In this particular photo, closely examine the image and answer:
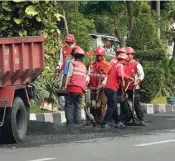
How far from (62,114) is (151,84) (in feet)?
13.8

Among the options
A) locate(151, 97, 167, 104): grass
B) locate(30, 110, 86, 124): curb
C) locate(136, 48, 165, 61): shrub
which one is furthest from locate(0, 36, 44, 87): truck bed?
locate(136, 48, 165, 61): shrub

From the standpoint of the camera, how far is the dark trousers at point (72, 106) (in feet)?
46.7

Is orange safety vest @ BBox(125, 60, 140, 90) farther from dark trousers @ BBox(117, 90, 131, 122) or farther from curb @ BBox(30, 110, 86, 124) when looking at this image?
curb @ BBox(30, 110, 86, 124)

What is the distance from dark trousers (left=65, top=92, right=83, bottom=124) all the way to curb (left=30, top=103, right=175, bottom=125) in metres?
0.33

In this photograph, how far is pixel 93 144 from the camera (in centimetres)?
1158

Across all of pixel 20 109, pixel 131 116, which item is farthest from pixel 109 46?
pixel 20 109

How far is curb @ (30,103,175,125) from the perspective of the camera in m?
16.4

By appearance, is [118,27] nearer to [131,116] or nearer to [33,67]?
[131,116]

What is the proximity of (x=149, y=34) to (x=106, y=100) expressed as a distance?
778 cm

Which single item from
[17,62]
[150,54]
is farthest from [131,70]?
[150,54]

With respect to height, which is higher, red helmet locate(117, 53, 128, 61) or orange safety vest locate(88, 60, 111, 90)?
red helmet locate(117, 53, 128, 61)

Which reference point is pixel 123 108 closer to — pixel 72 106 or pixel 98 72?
pixel 98 72

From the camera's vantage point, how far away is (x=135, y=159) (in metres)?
9.77

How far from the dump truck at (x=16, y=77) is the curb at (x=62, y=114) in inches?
104
